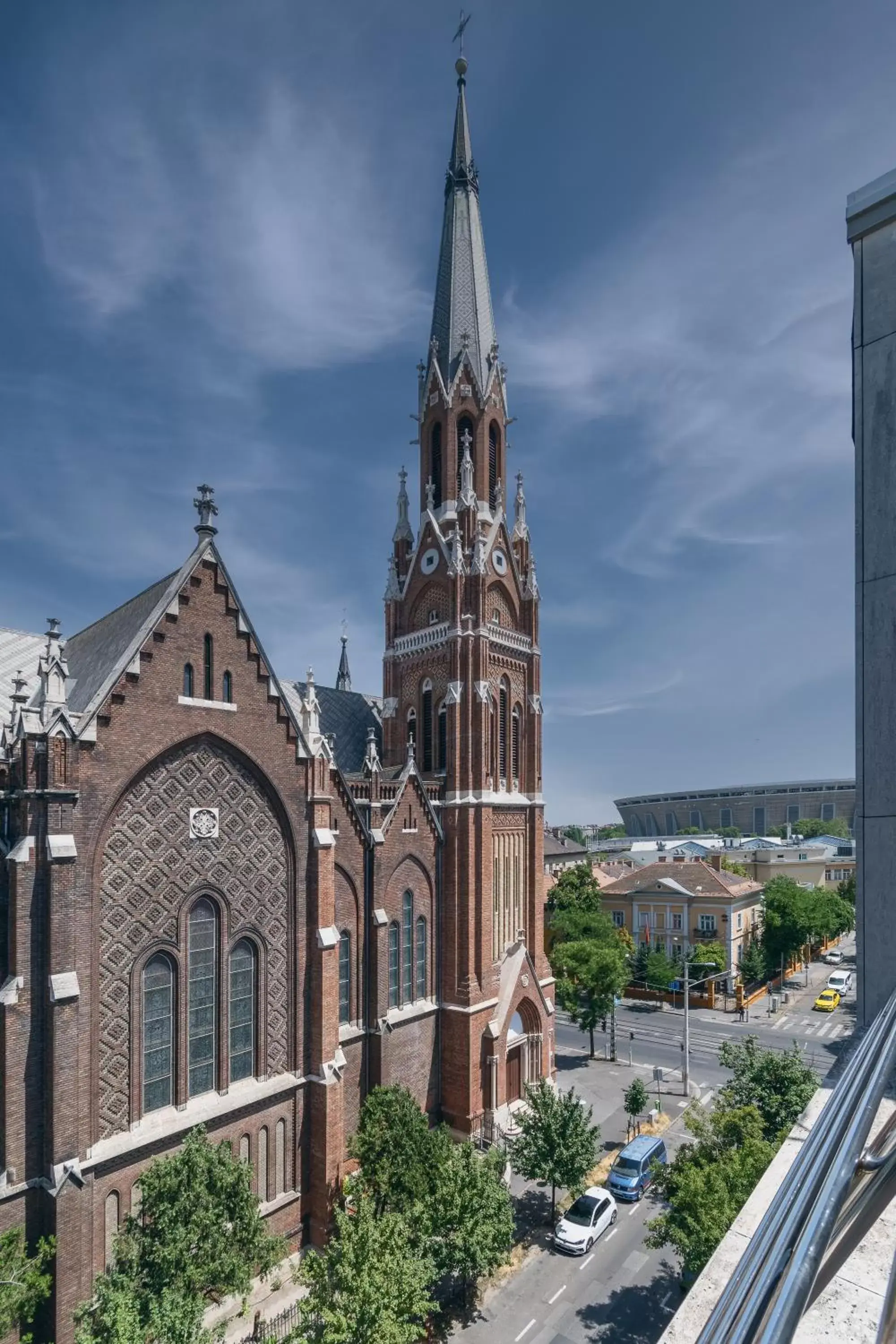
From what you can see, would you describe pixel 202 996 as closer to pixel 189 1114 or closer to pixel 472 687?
pixel 189 1114

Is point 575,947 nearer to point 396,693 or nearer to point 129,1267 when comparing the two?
point 396,693

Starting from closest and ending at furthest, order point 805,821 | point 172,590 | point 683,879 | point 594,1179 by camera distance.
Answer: point 172,590 < point 594,1179 < point 683,879 < point 805,821

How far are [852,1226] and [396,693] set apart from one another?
36011 millimetres

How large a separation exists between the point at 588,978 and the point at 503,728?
17.6 m

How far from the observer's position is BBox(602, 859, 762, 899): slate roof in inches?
2564

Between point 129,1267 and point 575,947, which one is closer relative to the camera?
point 129,1267

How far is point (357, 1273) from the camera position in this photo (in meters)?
18.5

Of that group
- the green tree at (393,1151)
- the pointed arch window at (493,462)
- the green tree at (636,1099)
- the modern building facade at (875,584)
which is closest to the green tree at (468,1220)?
the green tree at (393,1151)

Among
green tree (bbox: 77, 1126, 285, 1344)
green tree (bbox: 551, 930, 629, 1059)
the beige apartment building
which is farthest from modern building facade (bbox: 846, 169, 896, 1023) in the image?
the beige apartment building

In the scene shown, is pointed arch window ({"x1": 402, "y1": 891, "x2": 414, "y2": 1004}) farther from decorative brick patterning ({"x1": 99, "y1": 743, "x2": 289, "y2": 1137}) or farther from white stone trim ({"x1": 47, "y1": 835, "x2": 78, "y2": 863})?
white stone trim ({"x1": 47, "y1": 835, "x2": 78, "y2": 863})

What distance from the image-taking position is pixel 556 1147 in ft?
89.7

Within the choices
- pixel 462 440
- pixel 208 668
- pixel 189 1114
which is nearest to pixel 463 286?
pixel 462 440

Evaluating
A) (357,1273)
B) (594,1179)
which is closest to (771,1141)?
(594,1179)

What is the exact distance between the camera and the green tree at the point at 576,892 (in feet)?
197
